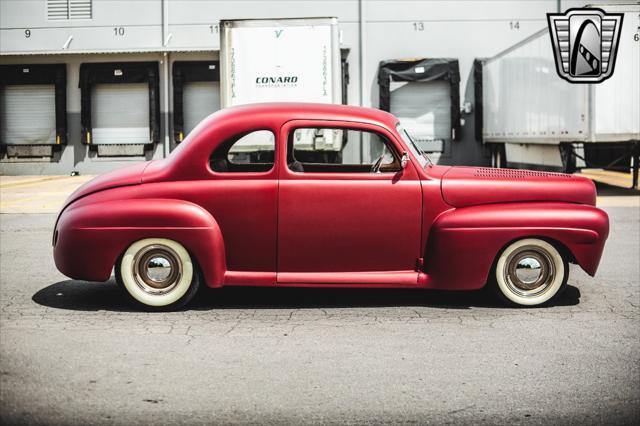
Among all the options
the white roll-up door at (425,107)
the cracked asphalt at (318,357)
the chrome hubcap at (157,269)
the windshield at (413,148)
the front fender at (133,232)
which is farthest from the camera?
the white roll-up door at (425,107)

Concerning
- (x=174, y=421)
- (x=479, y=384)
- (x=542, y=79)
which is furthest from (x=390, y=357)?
(x=542, y=79)

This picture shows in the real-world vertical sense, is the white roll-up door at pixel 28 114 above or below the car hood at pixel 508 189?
above

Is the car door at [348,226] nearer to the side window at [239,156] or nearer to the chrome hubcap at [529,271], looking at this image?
the side window at [239,156]

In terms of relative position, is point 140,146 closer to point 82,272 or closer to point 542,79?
point 542,79

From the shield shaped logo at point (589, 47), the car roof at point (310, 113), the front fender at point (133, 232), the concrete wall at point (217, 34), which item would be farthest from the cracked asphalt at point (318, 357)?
the concrete wall at point (217, 34)

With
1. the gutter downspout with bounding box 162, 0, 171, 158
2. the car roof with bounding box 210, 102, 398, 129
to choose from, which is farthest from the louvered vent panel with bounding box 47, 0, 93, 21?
the car roof with bounding box 210, 102, 398, 129

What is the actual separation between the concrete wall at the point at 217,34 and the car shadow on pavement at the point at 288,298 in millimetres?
18154

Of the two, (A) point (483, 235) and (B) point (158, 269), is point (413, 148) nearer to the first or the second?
(A) point (483, 235)

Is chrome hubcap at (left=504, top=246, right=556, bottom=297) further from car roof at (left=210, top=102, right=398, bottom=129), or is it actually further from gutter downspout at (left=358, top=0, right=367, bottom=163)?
gutter downspout at (left=358, top=0, right=367, bottom=163)

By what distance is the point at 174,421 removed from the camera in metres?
4.06

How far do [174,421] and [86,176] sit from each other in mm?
22188

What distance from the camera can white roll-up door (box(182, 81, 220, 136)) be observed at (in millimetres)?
25672

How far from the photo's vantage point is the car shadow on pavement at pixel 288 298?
265 inches

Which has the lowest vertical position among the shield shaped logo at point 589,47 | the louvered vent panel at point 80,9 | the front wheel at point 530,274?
the front wheel at point 530,274
